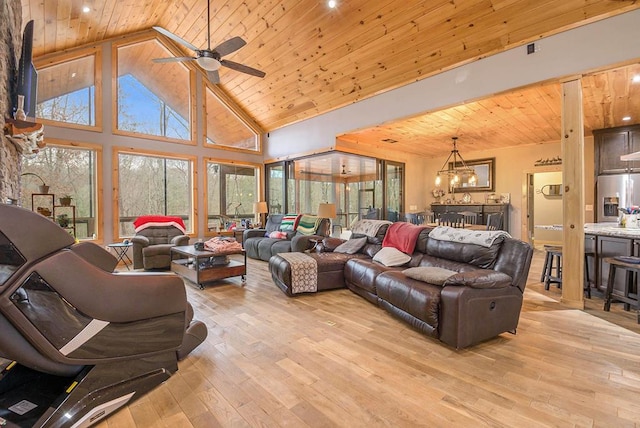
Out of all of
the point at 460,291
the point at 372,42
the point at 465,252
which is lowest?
the point at 460,291

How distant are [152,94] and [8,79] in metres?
3.81

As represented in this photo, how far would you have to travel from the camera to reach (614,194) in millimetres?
5582

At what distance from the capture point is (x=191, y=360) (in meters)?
2.31

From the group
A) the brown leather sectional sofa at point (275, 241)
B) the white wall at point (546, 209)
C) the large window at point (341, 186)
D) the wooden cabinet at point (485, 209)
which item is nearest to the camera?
the brown leather sectional sofa at point (275, 241)

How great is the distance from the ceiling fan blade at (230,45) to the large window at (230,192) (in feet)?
12.6

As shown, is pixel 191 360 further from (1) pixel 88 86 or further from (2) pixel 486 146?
(2) pixel 486 146

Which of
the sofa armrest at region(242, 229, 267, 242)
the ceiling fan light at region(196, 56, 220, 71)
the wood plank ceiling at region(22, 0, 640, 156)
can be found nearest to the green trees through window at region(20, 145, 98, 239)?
the wood plank ceiling at region(22, 0, 640, 156)

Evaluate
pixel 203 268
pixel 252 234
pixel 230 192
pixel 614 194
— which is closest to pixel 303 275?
pixel 203 268

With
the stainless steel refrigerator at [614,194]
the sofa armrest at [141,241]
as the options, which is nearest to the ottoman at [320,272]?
the sofa armrest at [141,241]

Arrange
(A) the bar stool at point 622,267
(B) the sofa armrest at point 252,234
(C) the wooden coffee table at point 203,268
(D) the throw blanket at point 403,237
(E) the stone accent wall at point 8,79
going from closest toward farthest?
(E) the stone accent wall at point 8,79
(A) the bar stool at point 622,267
(D) the throw blanket at point 403,237
(C) the wooden coffee table at point 203,268
(B) the sofa armrest at point 252,234

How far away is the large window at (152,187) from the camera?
20.6 ft

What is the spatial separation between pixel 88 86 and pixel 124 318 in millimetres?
6181

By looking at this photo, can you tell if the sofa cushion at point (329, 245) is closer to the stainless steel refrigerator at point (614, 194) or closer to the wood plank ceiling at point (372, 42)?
the wood plank ceiling at point (372, 42)

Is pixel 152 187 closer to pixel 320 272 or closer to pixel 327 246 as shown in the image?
pixel 327 246
